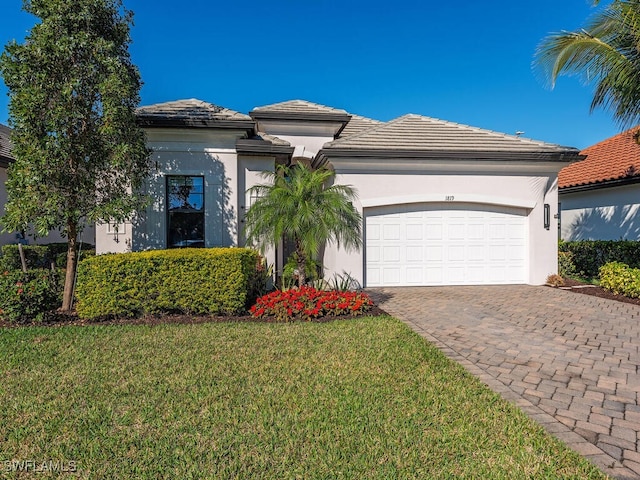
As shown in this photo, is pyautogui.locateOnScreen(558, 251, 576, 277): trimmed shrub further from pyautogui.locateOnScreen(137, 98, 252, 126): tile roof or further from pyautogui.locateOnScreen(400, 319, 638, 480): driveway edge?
pyautogui.locateOnScreen(137, 98, 252, 126): tile roof

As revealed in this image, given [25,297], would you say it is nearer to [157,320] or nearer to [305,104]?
[157,320]

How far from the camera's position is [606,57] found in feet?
26.6

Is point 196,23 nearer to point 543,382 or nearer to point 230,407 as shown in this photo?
point 230,407

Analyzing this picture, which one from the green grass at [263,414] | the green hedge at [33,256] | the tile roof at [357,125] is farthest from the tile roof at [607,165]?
the green hedge at [33,256]

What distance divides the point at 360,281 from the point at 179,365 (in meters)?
6.28

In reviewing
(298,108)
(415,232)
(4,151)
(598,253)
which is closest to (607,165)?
(598,253)

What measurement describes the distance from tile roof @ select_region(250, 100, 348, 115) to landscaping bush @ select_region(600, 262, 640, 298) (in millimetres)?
9572

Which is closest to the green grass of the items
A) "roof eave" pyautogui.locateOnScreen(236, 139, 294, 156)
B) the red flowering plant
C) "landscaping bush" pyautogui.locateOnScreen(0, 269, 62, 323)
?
"landscaping bush" pyautogui.locateOnScreen(0, 269, 62, 323)

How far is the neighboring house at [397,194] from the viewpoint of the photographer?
9242mm

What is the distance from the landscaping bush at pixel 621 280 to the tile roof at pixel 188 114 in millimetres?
10678

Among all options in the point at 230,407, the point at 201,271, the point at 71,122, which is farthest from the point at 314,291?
the point at 71,122

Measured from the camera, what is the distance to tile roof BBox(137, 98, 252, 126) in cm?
891

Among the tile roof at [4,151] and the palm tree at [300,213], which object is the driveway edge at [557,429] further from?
the tile roof at [4,151]

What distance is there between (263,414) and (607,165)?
17236 mm
